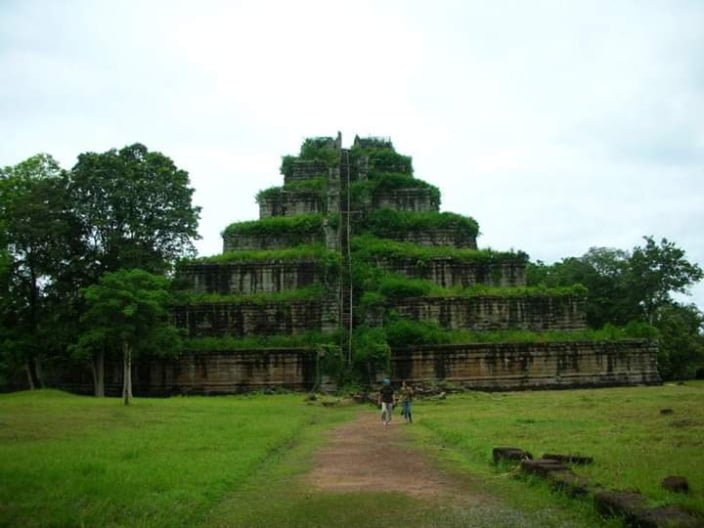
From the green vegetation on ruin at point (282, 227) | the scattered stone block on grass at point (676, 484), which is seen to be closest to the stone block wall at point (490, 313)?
the green vegetation on ruin at point (282, 227)

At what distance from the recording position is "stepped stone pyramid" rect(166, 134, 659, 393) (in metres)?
30.3

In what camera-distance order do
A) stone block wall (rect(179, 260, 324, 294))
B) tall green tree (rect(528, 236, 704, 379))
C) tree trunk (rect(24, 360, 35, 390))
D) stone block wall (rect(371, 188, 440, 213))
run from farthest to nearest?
tall green tree (rect(528, 236, 704, 379)) → stone block wall (rect(371, 188, 440, 213)) → stone block wall (rect(179, 260, 324, 294)) → tree trunk (rect(24, 360, 35, 390))

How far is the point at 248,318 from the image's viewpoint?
107 feet

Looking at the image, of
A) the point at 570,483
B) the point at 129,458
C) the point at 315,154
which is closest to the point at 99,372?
the point at 315,154

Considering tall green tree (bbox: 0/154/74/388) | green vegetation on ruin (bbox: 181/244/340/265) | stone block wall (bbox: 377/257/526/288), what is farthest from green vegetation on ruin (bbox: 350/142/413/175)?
tall green tree (bbox: 0/154/74/388)

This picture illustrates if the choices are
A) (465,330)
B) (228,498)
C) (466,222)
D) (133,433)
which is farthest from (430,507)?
(466,222)

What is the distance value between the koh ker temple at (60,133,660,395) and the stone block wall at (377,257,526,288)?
48 millimetres

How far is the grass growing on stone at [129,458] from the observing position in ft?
27.4

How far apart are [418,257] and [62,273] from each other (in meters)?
15.9

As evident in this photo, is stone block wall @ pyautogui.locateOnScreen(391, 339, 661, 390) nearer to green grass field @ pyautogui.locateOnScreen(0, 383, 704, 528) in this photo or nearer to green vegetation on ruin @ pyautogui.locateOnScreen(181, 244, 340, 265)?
green vegetation on ruin @ pyautogui.locateOnScreen(181, 244, 340, 265)

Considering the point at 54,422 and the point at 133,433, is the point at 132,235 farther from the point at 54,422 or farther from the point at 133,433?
the point at 133,433

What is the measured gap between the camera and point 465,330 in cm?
3228

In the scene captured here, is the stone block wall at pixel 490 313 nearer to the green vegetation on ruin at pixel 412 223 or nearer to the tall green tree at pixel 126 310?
the green vegetation on ruin at pixel 412 223

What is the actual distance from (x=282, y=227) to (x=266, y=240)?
1062 millimetres
